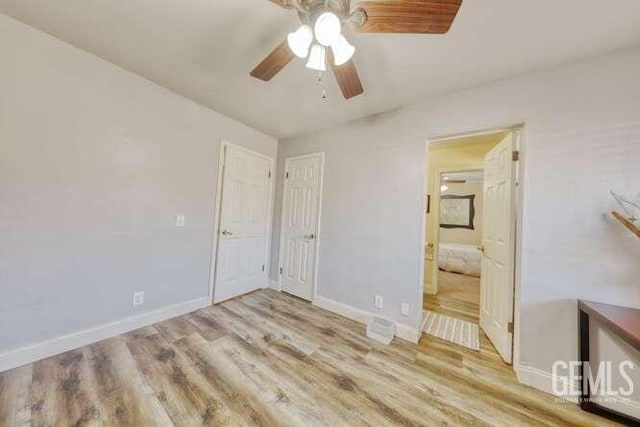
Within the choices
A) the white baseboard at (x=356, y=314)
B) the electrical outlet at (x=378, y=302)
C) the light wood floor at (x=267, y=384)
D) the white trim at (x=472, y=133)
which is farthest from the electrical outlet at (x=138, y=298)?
the white trim at (x=472, y=133)

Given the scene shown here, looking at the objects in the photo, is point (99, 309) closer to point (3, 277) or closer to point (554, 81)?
point (3, 277)

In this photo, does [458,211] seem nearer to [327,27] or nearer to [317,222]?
[317,222]

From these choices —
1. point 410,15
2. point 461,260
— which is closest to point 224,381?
point 410,15

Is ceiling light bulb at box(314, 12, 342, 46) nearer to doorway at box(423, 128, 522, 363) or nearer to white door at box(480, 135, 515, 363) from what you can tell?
doorway at box(423, 128, 522, 363)

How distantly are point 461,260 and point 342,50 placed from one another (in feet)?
15.9

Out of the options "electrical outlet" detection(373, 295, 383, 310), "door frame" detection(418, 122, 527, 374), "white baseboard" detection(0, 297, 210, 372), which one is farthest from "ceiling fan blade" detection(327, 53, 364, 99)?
"white baseboard" detection(0, 297, 210, 372)

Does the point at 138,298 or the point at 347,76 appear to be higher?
the point at 347,76

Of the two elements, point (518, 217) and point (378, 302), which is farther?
point (378, 302)

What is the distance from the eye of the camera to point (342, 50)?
118 centimetres

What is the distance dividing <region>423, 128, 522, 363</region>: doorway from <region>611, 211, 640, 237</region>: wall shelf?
1.61ft

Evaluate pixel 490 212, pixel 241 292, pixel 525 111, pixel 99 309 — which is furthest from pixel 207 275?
pixel 525 111

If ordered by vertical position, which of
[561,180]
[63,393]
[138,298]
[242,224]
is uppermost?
[561,180]

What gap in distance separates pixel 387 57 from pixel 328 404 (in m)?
2.42

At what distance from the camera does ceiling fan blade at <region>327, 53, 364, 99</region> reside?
1.36m
